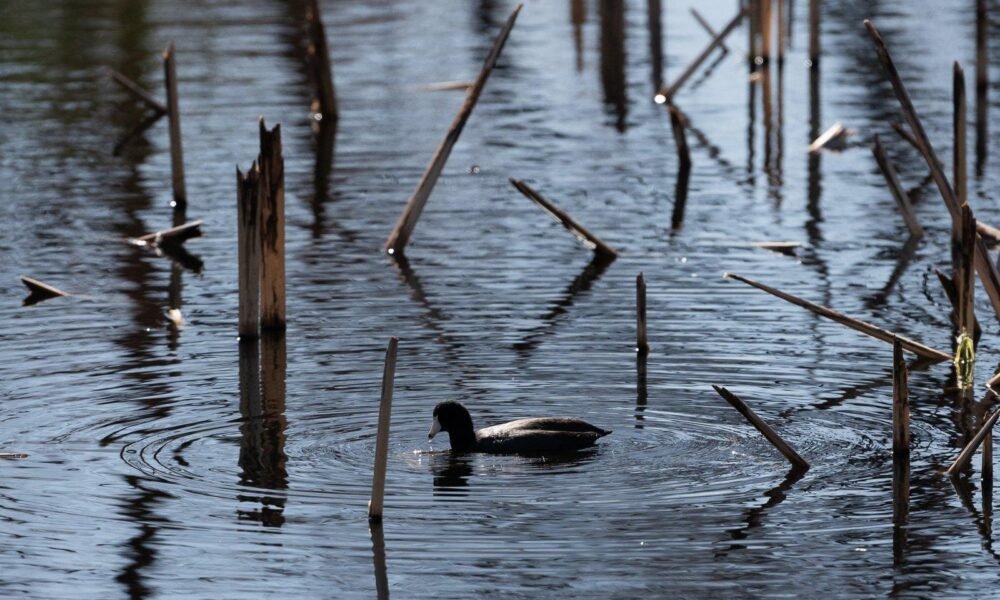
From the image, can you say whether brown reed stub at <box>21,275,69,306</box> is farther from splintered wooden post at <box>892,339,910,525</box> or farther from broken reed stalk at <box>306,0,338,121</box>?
broken reed stalk at <box>306,0,338,121</box>

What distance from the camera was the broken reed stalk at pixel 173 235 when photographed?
15992mm

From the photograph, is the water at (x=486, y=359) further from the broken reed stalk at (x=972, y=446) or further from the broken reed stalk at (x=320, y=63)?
the broken reed stalk at (x=320, y=63)

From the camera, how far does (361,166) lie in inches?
795

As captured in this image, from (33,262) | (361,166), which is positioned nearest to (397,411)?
(33,262)

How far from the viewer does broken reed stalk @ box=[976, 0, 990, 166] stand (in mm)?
20750

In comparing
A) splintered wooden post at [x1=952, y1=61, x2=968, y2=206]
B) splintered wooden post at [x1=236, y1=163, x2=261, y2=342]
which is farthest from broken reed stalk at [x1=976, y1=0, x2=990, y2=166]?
splintered wooden post at [x1=236, y1=163, x2=261, y2=342]

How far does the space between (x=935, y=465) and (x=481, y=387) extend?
116 inches

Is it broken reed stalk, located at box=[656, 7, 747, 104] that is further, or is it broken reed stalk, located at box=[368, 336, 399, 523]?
broken reed stalk, located at box=[656, 7, 747, 104]

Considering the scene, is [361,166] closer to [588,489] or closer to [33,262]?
[33,262]

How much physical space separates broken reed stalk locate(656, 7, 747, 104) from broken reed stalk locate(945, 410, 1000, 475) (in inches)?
579

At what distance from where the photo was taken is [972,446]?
883cm

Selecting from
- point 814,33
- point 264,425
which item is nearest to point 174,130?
point 264,425

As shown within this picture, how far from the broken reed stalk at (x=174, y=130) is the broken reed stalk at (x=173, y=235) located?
96 centimetres

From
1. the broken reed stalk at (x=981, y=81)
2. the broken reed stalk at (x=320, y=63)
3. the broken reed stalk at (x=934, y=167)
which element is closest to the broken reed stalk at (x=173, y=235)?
the broken reed stalk at (x=320, y=63)
